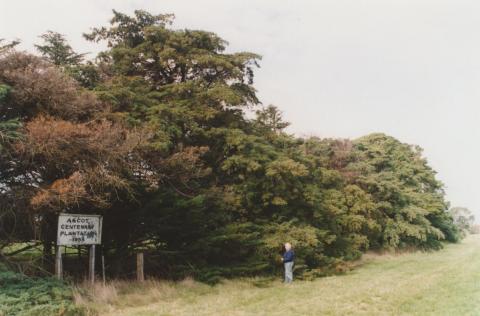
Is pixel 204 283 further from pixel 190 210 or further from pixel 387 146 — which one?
pixel 387 146

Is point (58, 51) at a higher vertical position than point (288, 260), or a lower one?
higher

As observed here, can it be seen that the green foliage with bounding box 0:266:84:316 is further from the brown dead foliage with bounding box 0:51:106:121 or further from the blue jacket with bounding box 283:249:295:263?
the blue jacket with bounding box 283:249:295:263

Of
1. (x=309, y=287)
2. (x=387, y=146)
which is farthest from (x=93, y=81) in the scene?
(x=387, y=146)

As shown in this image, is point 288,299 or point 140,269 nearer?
point 288,299

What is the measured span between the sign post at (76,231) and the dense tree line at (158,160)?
552 millimetres

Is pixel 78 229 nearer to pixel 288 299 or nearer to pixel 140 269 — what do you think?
pixel 140 269

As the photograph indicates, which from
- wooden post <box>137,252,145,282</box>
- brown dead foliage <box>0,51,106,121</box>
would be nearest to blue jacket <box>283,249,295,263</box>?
wooden post <box>137,252,145,282</box>

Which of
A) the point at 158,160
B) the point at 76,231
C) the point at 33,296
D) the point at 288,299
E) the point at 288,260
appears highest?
the point at 158,160

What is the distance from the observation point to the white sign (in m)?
11.5

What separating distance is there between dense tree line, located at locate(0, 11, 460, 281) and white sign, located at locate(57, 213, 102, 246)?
540mm

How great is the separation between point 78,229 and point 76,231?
0.09 meters

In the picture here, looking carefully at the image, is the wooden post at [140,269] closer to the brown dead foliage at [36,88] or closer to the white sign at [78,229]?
the white sign at [78,229]

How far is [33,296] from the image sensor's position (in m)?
9.47

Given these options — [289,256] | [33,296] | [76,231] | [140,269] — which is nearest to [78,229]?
[76,231]
